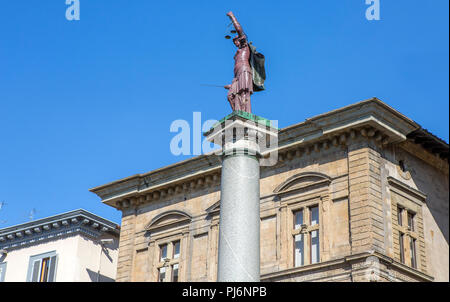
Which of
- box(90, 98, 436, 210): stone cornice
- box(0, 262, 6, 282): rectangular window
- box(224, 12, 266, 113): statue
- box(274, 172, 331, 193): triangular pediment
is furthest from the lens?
box(0, 262, 6, 282): rectangular window

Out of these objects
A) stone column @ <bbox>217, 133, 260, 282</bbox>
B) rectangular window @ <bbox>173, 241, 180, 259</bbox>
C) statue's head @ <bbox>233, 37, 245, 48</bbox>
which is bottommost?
stone column @ <bbox>217, 133, 260, 282</bbox>

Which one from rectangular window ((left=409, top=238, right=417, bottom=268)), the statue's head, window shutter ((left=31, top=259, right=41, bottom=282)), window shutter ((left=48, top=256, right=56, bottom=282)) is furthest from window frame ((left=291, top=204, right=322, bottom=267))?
window shutter ((left=31, top=259, right=41, bottom=282))

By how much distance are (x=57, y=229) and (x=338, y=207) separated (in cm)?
1817

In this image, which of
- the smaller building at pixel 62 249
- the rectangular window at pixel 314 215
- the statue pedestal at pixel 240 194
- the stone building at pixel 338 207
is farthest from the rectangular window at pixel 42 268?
the statue pedestal at pixel 240 194

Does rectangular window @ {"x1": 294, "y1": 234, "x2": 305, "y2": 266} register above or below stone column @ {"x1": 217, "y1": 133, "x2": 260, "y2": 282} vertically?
above

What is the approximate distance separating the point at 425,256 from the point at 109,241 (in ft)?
60.7

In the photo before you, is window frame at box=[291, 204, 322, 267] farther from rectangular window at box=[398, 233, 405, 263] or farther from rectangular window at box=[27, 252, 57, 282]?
rectangular window at box=[27, 252, 57, 282]

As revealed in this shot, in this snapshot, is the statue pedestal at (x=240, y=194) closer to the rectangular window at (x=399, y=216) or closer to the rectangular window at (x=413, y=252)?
the rectangular window at (x=399, y=216)

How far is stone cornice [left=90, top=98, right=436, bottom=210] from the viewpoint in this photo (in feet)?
105

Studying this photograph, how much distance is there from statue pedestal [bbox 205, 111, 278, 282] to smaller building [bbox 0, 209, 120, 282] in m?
24.4

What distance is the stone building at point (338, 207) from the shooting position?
1239 inches

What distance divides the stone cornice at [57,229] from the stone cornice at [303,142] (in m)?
4.57

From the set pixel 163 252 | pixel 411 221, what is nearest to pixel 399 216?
pixel 411 221
